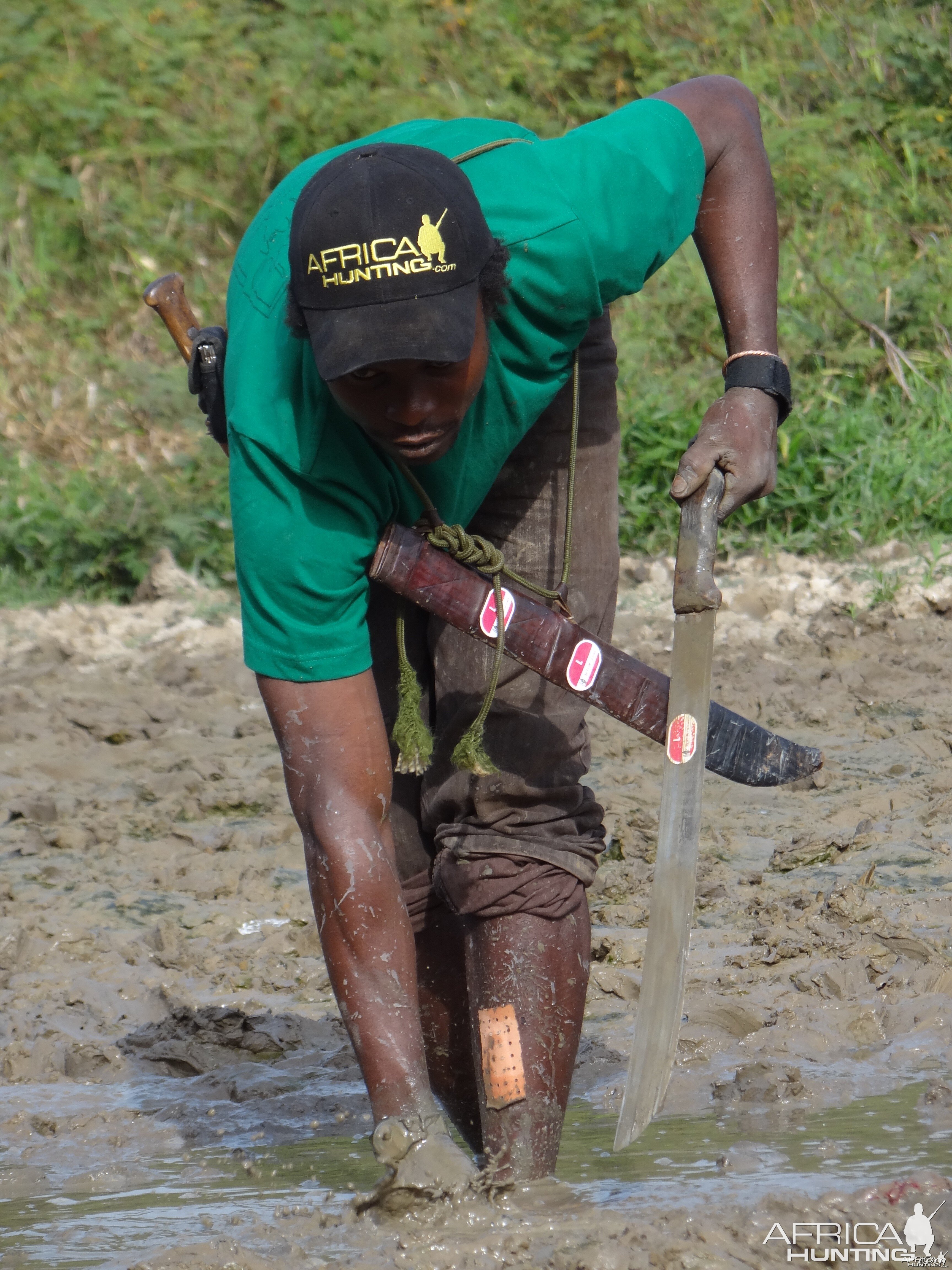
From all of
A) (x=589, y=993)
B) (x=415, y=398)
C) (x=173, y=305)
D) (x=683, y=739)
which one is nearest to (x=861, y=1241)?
(x=683, y=739)

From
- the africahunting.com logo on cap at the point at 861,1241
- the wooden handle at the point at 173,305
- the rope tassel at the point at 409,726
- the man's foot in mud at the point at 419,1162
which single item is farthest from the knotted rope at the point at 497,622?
the africahunting.com logo on cap at the point at 861,1241

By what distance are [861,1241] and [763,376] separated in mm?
1298

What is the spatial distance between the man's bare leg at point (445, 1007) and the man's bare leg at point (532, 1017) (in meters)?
0.20

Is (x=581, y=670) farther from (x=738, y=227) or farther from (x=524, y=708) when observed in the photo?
(x=738, y=227)

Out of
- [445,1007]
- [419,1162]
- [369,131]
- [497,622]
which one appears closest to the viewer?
[419,1162]

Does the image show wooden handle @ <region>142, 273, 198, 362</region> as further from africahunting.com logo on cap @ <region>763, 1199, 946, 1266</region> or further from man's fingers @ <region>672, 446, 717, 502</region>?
africahunting.com logo on cap @ <region>763, 1199, 946, 1266</region>

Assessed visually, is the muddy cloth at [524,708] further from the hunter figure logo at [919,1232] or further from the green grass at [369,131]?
the green grass at [369,131]

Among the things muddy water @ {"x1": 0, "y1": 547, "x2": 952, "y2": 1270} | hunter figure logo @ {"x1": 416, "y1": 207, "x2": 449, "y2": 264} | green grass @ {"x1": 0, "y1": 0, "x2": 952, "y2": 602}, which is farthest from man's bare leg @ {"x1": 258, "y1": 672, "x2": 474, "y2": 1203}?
green grass @ {"x1": 0, "y1": 0, "x2": 952, "y2": 602}

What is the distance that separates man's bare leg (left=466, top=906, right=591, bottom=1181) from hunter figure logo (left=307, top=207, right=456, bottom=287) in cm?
104

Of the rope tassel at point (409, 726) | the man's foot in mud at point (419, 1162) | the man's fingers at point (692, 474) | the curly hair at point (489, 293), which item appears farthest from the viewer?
the rope tassel at point (409, 726)

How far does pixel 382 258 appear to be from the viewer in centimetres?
186

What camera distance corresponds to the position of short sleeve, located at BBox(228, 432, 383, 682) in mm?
2045

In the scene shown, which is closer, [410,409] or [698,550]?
[410,409]

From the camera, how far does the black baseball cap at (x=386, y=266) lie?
1.87 m
